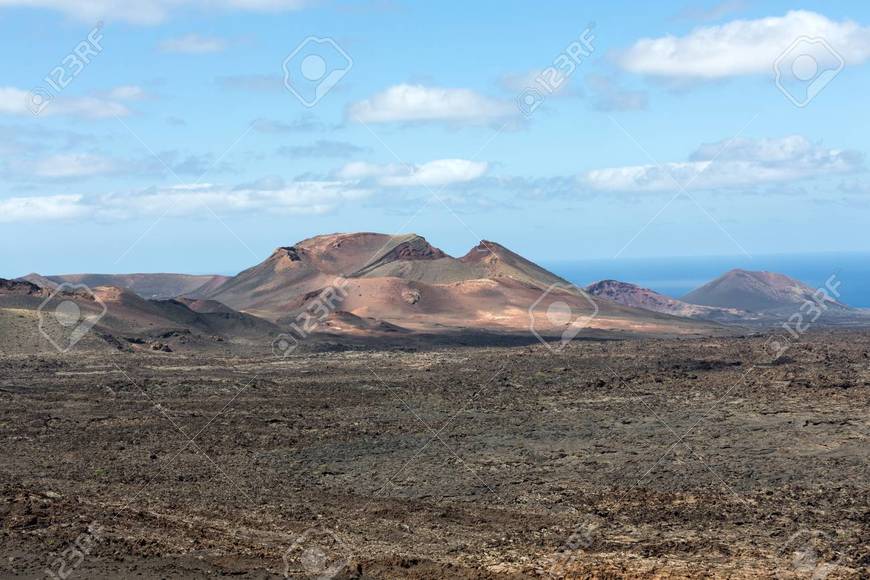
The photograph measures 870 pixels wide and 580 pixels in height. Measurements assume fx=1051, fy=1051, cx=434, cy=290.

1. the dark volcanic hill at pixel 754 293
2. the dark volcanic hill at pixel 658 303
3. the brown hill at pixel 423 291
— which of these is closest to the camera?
the brown hill at pixel 423 291

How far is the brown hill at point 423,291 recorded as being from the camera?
3000 inches

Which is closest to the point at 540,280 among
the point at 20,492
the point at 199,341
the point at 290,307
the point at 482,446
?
the point at 290,307

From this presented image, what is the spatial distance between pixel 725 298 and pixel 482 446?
111649mm

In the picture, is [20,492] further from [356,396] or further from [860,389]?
[860,389]

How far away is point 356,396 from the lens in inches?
1292

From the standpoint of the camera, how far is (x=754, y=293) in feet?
422

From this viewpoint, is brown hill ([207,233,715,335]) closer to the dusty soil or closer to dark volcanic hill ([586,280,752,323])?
dark volcanic hill ([586,280,752,323])

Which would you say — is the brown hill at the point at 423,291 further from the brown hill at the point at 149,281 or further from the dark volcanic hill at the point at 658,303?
the brown hill at the point at 149,281

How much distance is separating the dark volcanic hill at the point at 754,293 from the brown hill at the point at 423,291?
120 feet

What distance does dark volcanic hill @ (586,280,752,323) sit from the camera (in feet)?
347

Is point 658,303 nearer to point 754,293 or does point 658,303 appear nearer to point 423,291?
point 754,293

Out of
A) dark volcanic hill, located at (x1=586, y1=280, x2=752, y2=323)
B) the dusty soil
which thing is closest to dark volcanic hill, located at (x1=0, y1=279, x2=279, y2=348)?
the dusty soil

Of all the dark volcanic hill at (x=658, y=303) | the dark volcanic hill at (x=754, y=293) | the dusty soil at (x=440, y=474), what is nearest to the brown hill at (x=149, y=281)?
the dark volcanic hill at (x=658, y=303)

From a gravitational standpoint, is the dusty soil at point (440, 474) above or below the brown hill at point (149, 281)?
below
